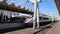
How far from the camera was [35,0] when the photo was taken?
2552cm

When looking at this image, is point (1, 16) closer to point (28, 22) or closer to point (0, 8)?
point (0, 8)

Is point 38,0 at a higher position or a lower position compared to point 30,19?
higher

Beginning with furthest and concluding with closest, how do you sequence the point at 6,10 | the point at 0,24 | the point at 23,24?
1. the point at 23,24
2. the point at 6,10
3. the point at 0,24

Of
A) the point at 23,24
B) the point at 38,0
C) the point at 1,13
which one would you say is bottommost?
the point at 23,24

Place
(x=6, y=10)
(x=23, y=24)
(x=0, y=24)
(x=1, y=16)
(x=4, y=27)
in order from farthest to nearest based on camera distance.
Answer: (x=23, y=24) → (x=6, y=10) → (x=1, y=16) → (x=4, y=27) → (x=0, y=24)

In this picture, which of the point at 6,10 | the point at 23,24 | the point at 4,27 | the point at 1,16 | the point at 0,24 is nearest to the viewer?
the point at 0,24

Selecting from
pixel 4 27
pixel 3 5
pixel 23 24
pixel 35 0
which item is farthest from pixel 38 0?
pixel 23 24

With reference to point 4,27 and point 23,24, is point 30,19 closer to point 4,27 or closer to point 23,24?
point 23,24

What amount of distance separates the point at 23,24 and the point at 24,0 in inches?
195

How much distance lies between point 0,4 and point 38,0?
5599 mm

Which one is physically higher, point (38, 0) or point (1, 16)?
point (38, 0)

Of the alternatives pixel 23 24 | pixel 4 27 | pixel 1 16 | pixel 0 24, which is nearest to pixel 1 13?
pixel 1 16

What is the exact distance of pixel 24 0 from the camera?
34812mm

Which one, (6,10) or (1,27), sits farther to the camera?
(6,10)
